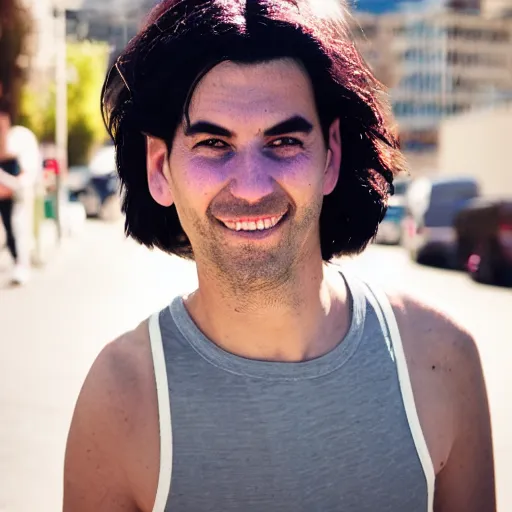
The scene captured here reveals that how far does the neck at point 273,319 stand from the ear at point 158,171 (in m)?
0.19

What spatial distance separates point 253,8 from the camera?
5.50ft

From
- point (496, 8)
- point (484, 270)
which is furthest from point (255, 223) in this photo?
point (496, 8)

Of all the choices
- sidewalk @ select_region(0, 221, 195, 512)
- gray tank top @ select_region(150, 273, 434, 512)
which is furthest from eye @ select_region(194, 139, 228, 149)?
sidewalk @ select_region(0, 221, 195, 512)

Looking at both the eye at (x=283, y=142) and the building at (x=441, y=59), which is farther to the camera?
the building at (x=441, y=59)

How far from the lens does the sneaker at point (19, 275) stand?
10307mm

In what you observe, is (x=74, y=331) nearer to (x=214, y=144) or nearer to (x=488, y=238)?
(x=488, y=238)

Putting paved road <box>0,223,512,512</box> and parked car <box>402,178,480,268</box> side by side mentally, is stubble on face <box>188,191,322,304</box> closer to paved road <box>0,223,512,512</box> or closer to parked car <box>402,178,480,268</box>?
paved road <box>0,223,512,512</box>

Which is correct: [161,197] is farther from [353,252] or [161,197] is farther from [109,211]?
[109,211]

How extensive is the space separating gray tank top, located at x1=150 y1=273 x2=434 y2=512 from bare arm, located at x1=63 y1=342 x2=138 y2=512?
0.08 meters

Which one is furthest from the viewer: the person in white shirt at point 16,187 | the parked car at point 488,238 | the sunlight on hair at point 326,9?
the parked car at point 488,238

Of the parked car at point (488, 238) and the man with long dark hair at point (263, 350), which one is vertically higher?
the man with long dark hair at point (263, 350)

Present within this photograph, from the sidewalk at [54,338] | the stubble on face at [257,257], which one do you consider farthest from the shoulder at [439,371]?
the sidewalk at [54,338]

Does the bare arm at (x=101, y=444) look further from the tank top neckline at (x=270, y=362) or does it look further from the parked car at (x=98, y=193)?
the parked car at (x=98, y=193)

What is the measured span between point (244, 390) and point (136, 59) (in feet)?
2.25
